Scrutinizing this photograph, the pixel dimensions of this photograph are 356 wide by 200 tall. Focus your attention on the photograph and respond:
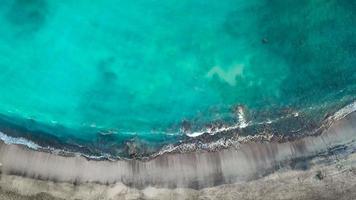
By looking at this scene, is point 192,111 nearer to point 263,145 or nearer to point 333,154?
point 263,145

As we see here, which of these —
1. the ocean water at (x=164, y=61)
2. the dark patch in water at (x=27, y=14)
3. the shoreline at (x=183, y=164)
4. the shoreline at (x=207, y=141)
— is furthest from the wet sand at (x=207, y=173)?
the dark patch in water at (x=27, y=14)

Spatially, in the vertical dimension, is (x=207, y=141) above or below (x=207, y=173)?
above

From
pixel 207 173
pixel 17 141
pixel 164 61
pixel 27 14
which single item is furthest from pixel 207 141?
pixel 27 14

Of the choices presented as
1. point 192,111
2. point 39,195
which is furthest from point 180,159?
point 39,195

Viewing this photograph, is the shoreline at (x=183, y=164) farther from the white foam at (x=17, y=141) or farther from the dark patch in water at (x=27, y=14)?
the dark patch in water at (x=27, y=14)

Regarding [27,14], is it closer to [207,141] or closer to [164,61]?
[164,61]

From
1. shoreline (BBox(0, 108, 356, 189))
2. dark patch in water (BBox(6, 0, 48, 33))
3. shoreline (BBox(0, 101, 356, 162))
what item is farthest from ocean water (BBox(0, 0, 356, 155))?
shoreline (BBox(0, 108, 356, 189))

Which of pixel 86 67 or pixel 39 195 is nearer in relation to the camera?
pixel 39 195
